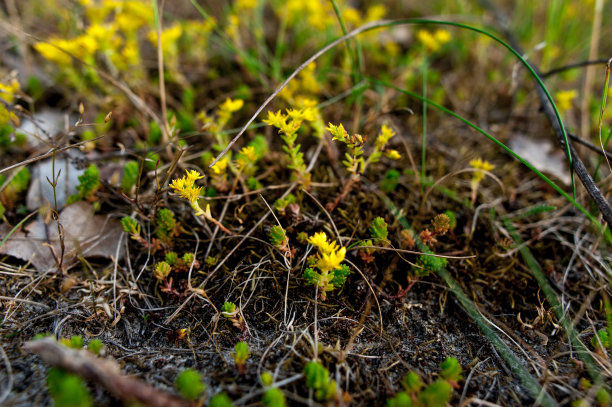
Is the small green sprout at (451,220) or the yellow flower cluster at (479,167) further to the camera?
the yellow flower cluster at (479,167)

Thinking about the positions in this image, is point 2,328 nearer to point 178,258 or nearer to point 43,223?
point 43,223

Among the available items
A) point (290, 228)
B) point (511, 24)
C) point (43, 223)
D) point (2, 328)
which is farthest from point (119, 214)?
point (511, 24)

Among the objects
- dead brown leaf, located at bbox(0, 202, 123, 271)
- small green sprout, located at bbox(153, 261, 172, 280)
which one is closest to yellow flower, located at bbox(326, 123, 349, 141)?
small green sprout, located at bbox(153, 261, 172, 280)

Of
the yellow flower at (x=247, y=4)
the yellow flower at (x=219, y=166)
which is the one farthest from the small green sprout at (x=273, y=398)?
the yellow flower at (x=247, y=4)

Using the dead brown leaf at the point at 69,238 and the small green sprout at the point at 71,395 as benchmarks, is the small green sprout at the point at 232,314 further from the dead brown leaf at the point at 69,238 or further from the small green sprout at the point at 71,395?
the dead brown leaf at the point at 69,238

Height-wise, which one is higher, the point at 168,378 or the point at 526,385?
the point at 526,385

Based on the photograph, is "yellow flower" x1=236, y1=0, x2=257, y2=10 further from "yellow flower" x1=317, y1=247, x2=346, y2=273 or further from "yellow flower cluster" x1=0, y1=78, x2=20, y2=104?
"yellow flower" x1=317, y1=247, x2=346, y2=273

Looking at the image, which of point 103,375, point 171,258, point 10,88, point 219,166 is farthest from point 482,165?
point 10,88
